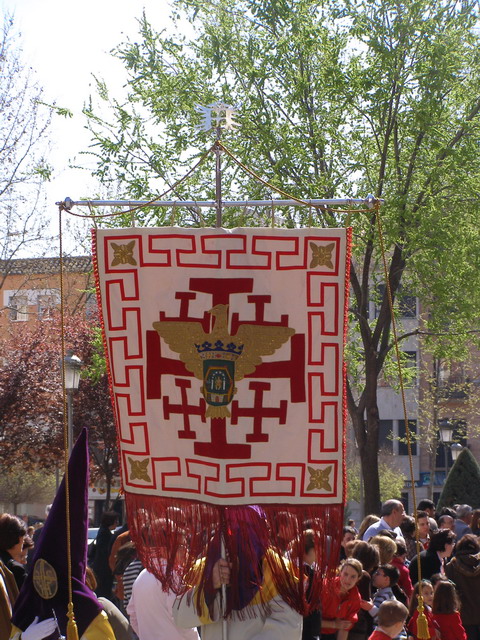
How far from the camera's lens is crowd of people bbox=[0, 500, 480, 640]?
6.52m

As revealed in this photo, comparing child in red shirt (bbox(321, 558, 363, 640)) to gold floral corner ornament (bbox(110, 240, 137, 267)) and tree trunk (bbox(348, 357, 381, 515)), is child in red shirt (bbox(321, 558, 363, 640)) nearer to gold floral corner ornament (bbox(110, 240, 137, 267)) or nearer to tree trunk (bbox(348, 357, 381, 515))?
gold floral corner ornament (bbox(110, 240, 137, 267))

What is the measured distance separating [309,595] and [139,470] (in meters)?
1.28

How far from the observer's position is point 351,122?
18625 mm

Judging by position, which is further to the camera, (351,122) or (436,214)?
(351,122)

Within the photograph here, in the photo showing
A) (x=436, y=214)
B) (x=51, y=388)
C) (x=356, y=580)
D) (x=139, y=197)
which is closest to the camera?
(x=356, y=580)

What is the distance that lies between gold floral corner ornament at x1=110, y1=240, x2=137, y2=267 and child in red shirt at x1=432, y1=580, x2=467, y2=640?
429 centimetres

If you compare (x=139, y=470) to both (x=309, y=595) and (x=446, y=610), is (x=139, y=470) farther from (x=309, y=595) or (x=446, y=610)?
(x=446, y=610)

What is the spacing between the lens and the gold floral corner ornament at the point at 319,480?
6742mm

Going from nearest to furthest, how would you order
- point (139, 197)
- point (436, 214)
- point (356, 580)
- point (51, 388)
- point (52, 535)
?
point (52, 535) → point (356, 580) → point (436, 214) → point (139, 197) → point (51, 388)

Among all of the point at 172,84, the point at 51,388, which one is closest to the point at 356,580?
the point at 172,84

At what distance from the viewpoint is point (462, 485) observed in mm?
26328

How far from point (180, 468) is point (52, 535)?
0.90 meters

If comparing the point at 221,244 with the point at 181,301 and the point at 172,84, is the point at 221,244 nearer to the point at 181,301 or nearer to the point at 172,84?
the point at 181,301

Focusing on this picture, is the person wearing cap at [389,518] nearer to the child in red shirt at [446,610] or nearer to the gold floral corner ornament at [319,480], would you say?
the child in red shirt at [446,610]
